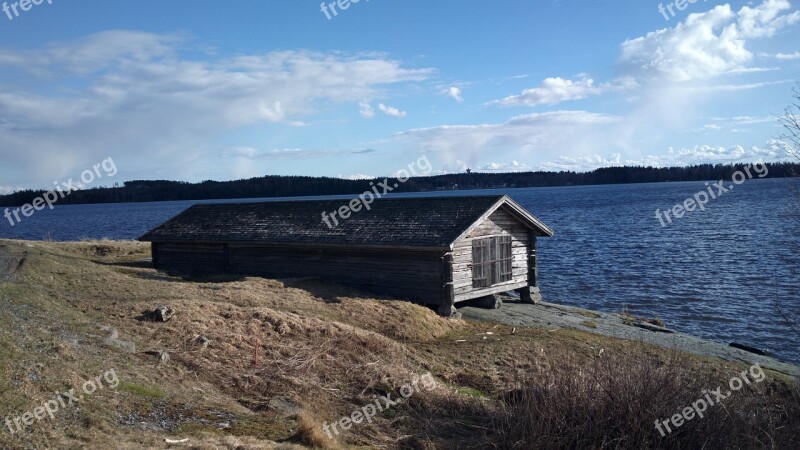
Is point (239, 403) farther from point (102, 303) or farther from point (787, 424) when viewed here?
point (787, 424)

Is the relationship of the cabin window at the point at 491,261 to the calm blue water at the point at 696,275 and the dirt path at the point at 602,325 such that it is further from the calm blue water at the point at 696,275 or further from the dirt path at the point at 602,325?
the calm blue water at the point at 696,275

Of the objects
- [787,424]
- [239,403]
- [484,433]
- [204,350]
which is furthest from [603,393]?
[204,350]

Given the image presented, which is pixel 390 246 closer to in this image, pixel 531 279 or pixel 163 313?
pixel 531 279

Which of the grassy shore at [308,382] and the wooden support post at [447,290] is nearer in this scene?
the grassy shore at [308,382]

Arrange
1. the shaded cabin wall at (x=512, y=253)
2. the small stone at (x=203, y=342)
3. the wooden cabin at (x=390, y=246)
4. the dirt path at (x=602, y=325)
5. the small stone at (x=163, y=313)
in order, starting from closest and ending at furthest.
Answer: the small stone at (x=203, y=342) → the small stone at (x=163, y=313) → the dirt path at (x=602, y=325) → the wooden cabin at (x=390, y=246) → the shaded cabin wall at (x=512, y=253)

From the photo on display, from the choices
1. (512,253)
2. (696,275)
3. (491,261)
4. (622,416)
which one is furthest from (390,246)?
(696,275)

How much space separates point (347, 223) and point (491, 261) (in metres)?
5.70

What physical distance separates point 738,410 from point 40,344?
11.3 metres

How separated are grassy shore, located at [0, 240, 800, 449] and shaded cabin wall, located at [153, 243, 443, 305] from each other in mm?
3674

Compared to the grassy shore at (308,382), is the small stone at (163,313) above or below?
above

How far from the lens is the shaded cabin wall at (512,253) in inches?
902

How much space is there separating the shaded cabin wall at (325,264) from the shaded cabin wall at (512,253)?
1020 millimetres

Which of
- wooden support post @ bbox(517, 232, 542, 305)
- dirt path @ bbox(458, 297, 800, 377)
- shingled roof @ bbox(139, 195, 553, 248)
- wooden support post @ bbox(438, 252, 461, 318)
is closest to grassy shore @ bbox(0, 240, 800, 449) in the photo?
dirt path @ bbox(458, 297, 800, 377)

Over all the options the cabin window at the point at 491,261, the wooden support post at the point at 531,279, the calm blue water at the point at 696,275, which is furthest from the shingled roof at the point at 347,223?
the calm blue water at the point at 696,275
